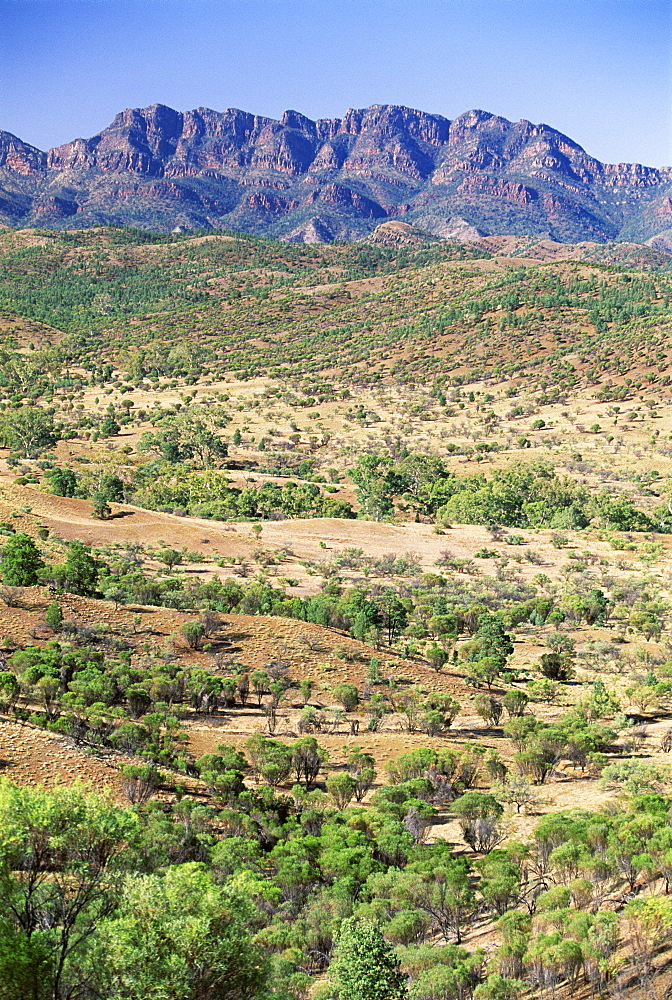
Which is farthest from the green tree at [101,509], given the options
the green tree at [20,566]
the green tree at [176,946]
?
the green tree at [176,946]

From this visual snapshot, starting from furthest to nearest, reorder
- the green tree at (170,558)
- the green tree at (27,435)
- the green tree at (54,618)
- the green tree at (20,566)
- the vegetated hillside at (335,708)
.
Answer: the green tree at (27,435) → the green tree at (170,558) → the green tree at (20,566) → the green tree at (54,618) → the vegetated hillside at (335,708)

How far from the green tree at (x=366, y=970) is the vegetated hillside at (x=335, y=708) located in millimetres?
61

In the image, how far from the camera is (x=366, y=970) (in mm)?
11578

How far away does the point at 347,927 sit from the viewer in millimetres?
12422

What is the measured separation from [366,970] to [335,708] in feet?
50.0

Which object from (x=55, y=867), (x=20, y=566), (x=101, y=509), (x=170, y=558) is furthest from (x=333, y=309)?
(x=55, y=867)

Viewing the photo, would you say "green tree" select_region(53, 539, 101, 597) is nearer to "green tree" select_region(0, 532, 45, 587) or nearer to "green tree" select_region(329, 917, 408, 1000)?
"green tree" select_region(0, 532, 45, 587)

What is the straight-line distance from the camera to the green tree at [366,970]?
1144 centimetres

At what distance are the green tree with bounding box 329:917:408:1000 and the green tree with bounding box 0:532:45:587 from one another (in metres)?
21.4

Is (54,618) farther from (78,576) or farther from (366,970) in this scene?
(366,970)

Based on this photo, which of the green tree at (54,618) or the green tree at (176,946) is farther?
the green tree at (54,618)

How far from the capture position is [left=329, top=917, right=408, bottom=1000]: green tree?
11.4 meters

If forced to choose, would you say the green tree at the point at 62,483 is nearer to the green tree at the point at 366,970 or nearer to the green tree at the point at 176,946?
the green tree at the point at 366,970

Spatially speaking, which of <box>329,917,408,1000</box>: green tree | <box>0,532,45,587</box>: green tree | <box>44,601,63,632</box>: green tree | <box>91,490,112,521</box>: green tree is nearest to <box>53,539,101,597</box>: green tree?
<box>0,532,45,587</box>: green tree
